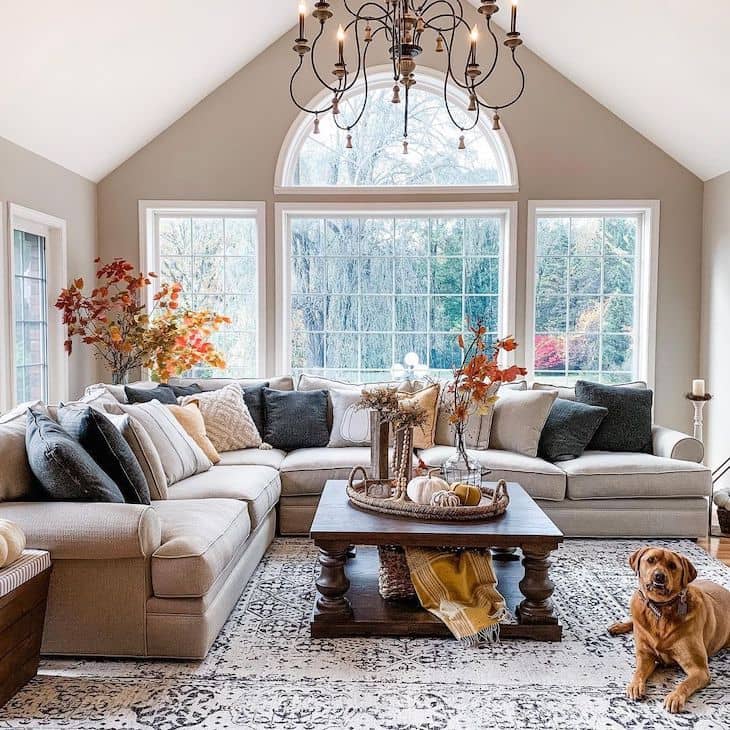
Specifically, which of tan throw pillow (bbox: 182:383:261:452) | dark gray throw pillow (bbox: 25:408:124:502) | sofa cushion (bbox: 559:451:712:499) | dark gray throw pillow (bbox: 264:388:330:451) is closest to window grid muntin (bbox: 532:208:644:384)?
sofa cushion (bbox: 559:451:712:499)

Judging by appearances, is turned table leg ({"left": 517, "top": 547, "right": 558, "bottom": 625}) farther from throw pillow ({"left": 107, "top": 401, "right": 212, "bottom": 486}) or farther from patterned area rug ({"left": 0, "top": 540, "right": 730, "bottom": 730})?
throw pillow ({"left": 107, "top": 401, "right": 212, "bottom": 486})

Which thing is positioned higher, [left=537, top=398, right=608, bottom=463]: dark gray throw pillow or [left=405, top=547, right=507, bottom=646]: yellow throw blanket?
[left=537, top=398, right=608, bottom=463]: dark gray throw pillow

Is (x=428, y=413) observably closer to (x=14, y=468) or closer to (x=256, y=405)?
(x=256, y=405)

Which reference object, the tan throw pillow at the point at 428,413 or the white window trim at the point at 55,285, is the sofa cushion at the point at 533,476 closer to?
the tan throw pillow at the point at 428,413

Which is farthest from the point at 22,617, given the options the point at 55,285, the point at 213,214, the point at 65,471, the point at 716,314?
the point at 716,314

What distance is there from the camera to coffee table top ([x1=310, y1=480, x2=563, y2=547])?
2920mm

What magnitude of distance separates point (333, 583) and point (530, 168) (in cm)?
368

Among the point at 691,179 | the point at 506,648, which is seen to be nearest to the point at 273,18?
the point at 691,179

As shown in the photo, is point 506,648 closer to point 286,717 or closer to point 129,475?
point 286,717

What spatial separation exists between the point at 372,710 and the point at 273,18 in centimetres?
446

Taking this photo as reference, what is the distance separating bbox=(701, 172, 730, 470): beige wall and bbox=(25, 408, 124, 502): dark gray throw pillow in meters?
4.10

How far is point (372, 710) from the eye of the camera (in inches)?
95.6

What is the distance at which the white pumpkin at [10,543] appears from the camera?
7.73ft

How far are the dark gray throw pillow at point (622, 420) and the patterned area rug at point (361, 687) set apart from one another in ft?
5.55
